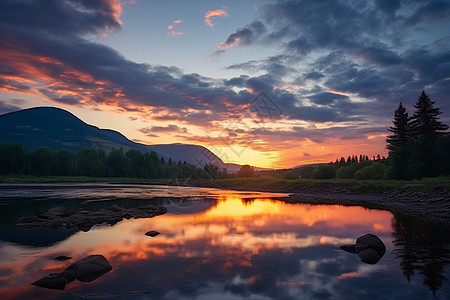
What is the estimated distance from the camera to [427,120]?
68750 mm

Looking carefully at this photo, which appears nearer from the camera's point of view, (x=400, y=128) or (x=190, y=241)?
(x=190, y=241)

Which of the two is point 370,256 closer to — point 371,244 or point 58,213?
point 371,244

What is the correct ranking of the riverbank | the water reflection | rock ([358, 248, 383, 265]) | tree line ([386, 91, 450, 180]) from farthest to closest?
tree line ([386, 91, 450, 180]) < the riverbank < rock ([358, 248, 383, 265]) < the water reflection

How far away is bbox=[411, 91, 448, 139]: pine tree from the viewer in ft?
224

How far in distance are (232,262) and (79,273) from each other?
7.74 metres

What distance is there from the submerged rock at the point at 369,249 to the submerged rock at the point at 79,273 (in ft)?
46.3

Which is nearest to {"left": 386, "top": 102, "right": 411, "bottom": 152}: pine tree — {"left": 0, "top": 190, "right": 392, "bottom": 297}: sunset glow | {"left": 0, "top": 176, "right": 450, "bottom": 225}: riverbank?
{"left": 0, "top": 176, "right": 450, "bottom": 225}: riverbank

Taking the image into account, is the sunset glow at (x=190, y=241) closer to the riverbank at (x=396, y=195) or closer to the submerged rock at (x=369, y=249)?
the submerged rock at (x=369, y=249)

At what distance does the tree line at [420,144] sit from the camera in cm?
5978

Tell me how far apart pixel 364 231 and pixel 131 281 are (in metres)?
20.8

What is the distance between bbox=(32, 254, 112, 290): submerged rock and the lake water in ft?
1.01

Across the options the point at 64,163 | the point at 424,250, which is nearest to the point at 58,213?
the point at 424,250

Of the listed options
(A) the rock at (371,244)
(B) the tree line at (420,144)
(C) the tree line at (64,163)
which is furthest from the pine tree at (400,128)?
(C) the tree line at (64,163)

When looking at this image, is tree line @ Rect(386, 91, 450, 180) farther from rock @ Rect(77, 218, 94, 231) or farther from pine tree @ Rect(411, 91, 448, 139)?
rock @ Rect(77, 218, 94, 231)
